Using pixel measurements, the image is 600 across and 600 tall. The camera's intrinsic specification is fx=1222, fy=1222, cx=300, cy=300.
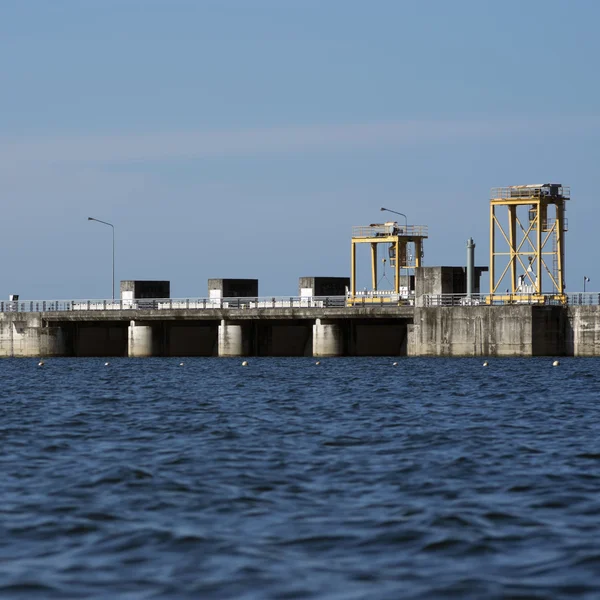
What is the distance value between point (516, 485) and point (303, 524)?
5.27 metres

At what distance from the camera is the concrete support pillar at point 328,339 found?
87000 millimetres

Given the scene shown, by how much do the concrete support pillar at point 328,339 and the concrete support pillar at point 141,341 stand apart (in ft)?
47.4

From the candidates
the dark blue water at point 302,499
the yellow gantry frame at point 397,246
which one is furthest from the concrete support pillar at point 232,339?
the dark blue water at point 302,499

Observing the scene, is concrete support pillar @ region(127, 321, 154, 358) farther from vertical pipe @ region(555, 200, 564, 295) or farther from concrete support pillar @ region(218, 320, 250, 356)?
vertical pipe @ region(555, 200, 564, 295)

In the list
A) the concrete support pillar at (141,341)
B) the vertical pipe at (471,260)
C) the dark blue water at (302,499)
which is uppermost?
the vertical pipe at (471,260)

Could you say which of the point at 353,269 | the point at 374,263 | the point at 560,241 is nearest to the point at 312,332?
the point at 353,269

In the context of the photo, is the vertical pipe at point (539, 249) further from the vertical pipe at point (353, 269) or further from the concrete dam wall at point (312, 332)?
the vertical pipe at point (353, 269)

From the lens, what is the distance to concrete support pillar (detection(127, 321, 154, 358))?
9406 cm

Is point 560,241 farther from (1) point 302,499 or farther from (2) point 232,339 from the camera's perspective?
(1) point 302,499

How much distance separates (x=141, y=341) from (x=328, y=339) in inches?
627

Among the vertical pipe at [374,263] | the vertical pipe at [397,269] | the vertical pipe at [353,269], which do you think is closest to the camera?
the vertical pipe at [353,269]

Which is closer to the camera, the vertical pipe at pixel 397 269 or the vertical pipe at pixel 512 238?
the vertical pipe at pixel 512 238

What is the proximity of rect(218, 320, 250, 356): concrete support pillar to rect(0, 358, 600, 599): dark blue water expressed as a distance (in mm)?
47312

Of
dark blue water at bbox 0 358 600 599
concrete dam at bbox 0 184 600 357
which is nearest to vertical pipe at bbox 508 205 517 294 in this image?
concrete dam at bbox 0 184 600 357
